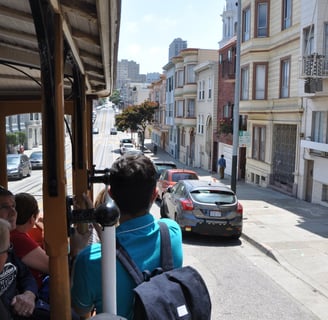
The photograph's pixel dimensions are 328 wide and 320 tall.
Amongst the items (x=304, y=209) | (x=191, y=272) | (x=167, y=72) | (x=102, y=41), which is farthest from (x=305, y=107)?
(x=167, y=72)

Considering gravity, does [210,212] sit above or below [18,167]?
above

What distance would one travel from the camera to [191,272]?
7.15 feet

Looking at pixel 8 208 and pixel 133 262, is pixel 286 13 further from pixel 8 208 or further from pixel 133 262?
pixel 133 262

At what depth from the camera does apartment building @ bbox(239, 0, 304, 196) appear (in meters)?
20.4

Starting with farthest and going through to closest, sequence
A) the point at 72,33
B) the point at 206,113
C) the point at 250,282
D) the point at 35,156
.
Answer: the point at 206,113 → the point at 35,156 → the point at 250,282 → the point at 72,33

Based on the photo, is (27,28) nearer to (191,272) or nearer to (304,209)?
(191,272)

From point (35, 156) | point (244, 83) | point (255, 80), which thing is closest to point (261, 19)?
point (255, 80)

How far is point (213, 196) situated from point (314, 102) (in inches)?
326

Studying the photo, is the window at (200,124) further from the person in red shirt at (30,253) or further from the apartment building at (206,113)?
the person in red shirt at (30,253)

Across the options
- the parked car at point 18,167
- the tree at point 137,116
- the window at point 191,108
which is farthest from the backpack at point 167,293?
the tree at point 137,116

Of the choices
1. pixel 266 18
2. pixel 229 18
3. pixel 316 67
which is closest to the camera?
pixel 316 67

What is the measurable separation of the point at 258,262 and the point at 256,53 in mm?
15411

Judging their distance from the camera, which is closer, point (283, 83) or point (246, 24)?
point (283, 83)

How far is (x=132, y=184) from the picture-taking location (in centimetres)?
225
